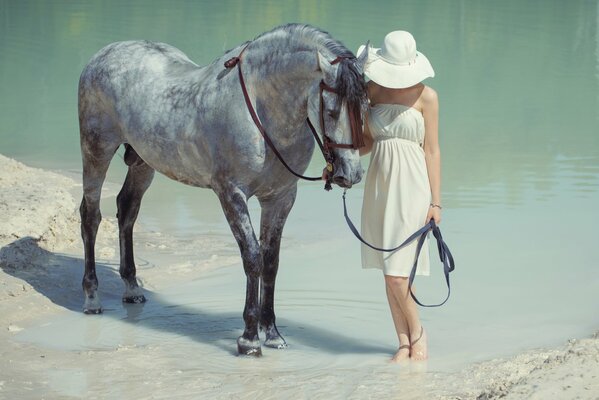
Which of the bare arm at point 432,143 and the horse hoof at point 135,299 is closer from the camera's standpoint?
the bare arm at point 432,143

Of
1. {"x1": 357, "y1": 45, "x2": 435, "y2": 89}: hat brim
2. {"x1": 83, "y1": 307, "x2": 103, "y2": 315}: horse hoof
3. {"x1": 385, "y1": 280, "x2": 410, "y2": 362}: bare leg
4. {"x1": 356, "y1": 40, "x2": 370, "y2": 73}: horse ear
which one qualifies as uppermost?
{"x1": 356, "y1": 40, "x2": 370, "y2": 73}: horse ear

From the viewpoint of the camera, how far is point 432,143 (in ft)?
20.2

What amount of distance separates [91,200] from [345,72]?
267 cm

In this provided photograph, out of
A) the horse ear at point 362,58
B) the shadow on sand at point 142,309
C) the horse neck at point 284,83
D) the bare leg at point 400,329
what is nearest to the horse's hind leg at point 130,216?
the shadow on sand at point 142,309

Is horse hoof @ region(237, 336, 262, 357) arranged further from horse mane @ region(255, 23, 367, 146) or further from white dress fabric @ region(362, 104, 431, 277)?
horse mane @ region(255, 23, 367, 146)

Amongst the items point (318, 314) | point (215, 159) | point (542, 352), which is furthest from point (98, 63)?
point (542, 352)

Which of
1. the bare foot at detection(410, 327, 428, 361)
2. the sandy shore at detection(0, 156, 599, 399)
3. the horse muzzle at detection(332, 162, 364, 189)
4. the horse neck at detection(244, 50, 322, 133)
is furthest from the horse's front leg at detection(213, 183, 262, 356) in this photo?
the bare foot at detection(410, 327, 428, 361)

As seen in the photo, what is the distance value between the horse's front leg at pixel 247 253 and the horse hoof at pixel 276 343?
20cm

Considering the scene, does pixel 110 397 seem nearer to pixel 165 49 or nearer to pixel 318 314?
pixel 318 314

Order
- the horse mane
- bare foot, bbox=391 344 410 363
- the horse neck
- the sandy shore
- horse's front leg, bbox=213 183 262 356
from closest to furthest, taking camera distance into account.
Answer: the sandy shore, the horse mane, the horse neck, bare foot, bbox=391 344 410 363, horse's front leg, bbox=213 183 262 356

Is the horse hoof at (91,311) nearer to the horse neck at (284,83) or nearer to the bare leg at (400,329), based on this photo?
the horse neck at (284,83)

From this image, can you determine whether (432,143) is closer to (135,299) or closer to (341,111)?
(341,111)

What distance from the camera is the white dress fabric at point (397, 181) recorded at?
20.1ft

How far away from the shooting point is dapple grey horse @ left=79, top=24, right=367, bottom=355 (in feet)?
19.6
